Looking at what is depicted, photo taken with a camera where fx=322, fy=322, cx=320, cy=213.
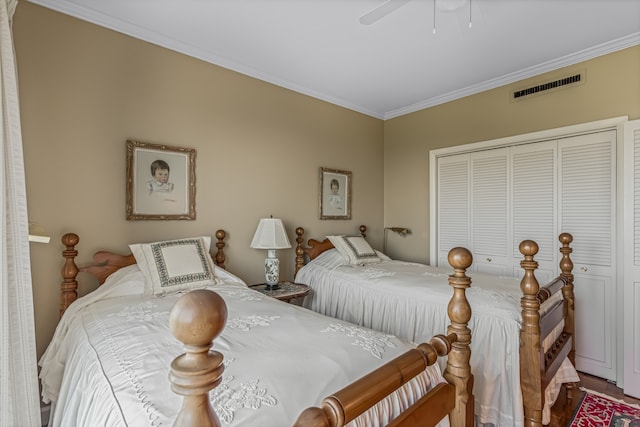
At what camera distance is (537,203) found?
3.05 meters

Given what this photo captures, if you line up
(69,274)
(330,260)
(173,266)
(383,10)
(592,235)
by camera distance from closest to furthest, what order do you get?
(383,10), (69,274), (173,266), (592,235), (330,260)

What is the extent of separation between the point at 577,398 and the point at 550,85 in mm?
2610

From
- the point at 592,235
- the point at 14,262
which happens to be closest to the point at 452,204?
the point at 592,235

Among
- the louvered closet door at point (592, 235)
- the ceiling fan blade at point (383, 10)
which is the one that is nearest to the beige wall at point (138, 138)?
the ceiling fan blade at point (383, 10)

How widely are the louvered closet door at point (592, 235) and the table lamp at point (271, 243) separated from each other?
2.53 m

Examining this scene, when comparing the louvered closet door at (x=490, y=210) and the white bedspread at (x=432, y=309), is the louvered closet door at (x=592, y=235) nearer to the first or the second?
the louvered closet door at (x=490, y=210)

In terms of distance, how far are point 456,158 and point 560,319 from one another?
2011 millimetres

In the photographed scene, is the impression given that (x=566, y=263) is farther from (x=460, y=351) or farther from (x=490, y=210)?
(x=460, y=351)

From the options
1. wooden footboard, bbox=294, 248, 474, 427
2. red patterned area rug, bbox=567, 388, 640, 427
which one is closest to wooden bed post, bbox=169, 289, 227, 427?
wooden footboard, bbox=294, 248, 474, 427

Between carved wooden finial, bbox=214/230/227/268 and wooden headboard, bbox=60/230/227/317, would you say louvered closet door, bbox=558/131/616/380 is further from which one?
wooden headboard, bbox=60/230/227/317

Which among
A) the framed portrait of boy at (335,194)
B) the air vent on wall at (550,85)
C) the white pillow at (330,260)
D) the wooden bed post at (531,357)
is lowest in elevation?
the wooden bed post at (531,357)

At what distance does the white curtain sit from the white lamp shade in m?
1.71

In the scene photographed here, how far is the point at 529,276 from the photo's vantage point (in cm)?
170

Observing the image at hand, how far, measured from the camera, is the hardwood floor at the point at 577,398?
80.4 inches
